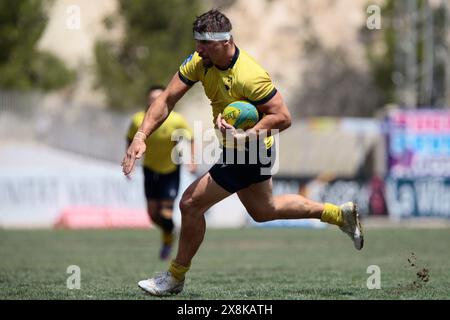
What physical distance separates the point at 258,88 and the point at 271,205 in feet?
3.93

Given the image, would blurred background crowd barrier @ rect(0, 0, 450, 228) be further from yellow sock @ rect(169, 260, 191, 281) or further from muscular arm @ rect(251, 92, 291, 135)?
yellow sock @ rect(169, 260, 191, 281)

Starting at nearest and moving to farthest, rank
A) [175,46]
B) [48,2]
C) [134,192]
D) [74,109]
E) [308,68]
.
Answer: [134,192] < [74,109] < [48,2] < [175,46] < [308,68]

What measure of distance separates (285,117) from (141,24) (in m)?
35.2

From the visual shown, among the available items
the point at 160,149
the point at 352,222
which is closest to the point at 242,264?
the point at 160,149

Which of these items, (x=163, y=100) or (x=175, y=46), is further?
(x=175, y=46)

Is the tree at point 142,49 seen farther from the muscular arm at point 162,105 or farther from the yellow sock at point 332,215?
the muscular arm at point 162,105

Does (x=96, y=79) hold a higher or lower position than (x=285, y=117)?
higher

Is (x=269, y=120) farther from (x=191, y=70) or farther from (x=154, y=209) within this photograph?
(x=154, y=209)

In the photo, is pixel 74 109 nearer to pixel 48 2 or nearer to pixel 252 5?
pixel 48 2

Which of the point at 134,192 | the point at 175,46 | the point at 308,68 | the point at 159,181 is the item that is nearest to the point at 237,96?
the point at 159,181

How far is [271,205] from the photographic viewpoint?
9.26 m

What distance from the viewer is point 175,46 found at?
42188 mm

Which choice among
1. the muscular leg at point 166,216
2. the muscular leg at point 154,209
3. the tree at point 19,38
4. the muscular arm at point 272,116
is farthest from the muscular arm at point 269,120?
the tree at point 19,38

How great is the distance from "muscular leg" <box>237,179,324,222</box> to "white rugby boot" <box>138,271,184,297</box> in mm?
944
